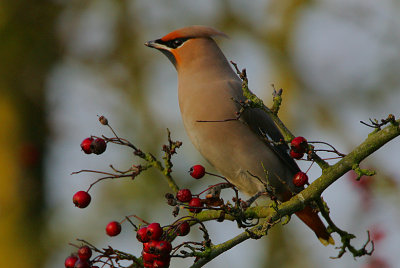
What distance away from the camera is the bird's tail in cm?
345

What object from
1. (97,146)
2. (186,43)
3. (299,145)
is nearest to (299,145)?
(299,145)

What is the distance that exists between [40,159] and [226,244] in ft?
15.6

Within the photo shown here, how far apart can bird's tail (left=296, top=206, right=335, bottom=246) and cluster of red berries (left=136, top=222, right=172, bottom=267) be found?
1.41 m

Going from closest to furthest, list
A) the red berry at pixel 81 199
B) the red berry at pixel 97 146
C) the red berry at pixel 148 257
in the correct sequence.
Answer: the red berry at pixel 148 257
the red berry at pixel 97 146
the red berry at pixel 81 199

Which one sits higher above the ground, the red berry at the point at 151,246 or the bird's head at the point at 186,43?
the bird's head at the point at 186,43

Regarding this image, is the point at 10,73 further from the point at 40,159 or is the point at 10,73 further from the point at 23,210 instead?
the point at 23,210

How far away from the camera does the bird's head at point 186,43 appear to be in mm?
3668

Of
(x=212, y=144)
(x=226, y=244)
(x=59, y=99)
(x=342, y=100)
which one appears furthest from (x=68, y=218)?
(x=226, y=244)

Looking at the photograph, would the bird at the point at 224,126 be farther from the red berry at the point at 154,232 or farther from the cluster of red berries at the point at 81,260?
the cluster of red berries at the point at 81,260

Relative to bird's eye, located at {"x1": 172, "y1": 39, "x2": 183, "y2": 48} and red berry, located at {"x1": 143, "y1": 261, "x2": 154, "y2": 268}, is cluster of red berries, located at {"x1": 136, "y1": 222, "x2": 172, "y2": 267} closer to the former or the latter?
red berry, located at {"x1": 143, "y1": 261, "x2": 154, "y2": 268}

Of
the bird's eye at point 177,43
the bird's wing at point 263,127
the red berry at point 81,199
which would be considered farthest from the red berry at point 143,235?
the bird's eye at point 177,43

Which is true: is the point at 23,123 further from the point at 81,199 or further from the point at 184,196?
the point at 184,196

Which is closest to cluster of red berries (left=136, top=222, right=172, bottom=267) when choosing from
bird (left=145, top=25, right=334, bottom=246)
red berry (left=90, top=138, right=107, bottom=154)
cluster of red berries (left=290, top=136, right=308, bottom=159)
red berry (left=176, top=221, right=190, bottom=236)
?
red berry (left=176, top=221, right=190, bottom=236)

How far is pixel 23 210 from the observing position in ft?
20.5
